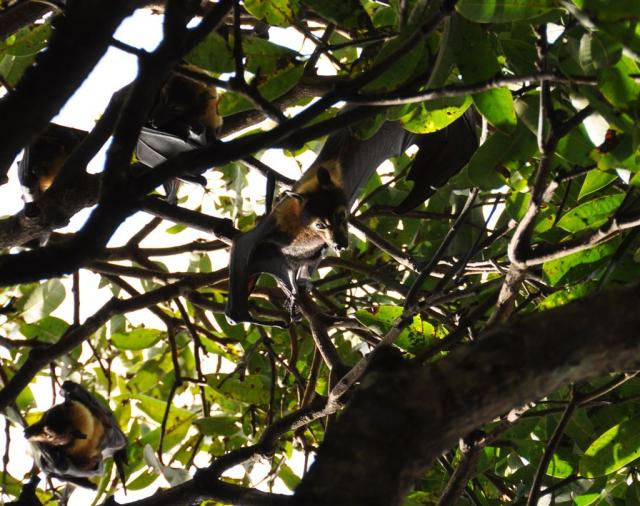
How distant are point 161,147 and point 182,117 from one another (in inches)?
4.4

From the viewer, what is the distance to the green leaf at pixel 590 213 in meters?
1.46

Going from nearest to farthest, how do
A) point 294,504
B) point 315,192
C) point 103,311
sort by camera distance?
point 294,504, point 315,192, point 103,311

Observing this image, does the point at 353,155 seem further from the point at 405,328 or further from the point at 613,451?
the point at 613,451

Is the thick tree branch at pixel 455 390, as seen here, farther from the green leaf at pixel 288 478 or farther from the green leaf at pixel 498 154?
the green leaf at pixel 288 478

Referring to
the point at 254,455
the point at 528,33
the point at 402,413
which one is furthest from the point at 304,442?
the point at 402,413

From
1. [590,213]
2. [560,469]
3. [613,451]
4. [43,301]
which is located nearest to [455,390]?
[590,213]

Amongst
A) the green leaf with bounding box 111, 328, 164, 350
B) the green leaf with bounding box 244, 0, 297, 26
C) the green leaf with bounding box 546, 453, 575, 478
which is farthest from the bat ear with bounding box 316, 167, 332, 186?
the green leaf with bounding box 111, 328, 164, 350

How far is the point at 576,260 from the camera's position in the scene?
146 centimetres

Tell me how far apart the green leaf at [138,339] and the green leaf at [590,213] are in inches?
65.5

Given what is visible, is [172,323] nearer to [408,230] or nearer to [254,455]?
[408,230]

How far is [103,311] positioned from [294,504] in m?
1.49

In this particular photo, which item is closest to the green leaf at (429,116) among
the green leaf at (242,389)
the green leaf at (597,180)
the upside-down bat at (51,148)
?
the green leaf at (597,180)

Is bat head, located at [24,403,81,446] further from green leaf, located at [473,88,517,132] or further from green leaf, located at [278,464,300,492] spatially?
green leaf, located at [473,88,517,132]

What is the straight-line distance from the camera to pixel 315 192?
5.83ft
